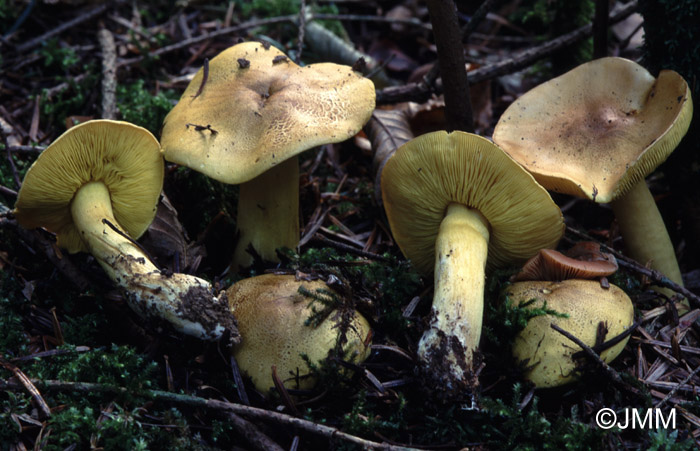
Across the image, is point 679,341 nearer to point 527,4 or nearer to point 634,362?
point 634,362

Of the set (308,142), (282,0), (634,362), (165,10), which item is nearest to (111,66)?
(165,10)

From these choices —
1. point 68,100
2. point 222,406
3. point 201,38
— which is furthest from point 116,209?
point 201,38

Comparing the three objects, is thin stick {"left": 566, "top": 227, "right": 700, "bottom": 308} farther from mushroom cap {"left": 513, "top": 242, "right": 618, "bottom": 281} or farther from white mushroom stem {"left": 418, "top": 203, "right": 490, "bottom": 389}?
white mushroom stem {"left": 418, "top": 203, "right": 490, "bottom": 389}

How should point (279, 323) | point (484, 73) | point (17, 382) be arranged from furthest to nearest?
point (484, 73)
point (279, 323)
point (17, 382)

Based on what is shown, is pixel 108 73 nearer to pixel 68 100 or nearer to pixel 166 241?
pixel 68 100

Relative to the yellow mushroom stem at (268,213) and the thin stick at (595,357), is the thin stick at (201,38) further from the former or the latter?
the thin stick at (595,357)

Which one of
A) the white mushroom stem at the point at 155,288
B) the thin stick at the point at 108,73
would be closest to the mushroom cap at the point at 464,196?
the white mushroom stem at the point at 155,288
